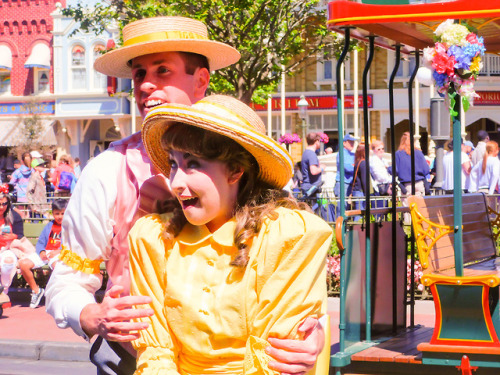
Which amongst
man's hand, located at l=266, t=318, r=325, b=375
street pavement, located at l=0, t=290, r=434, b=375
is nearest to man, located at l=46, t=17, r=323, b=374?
man's hand, located at l=266, t=318, r=325, b=375

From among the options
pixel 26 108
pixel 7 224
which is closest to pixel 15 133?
pixel 26 108

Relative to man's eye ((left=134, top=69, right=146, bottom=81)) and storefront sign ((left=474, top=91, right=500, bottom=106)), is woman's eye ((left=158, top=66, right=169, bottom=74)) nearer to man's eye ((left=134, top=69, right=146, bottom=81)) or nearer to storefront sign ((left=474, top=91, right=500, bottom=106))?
man's eye ((left=134, top=69, right=146, bottom=81))

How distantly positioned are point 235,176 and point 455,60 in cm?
286

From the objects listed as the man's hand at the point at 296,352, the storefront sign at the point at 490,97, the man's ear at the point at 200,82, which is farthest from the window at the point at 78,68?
the man's hand at the point at 296,352

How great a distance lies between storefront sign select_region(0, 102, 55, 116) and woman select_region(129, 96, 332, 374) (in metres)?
36.5

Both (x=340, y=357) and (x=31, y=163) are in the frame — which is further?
(x=31, y=163)

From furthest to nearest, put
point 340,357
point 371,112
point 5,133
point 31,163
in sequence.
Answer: point 5,133 < point 371,112 < point 31,163 < point 340,357

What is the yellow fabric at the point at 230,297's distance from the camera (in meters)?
2.38

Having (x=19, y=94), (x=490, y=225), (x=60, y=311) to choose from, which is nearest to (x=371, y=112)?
(x=19, y=94)

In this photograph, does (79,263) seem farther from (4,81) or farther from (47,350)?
(4,81)

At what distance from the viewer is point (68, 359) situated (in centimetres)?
811

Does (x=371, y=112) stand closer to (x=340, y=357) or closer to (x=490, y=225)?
(x=490, y=225)

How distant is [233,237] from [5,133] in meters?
38.5

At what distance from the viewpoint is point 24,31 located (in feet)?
133
